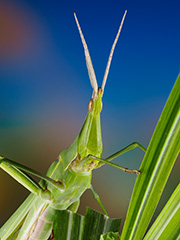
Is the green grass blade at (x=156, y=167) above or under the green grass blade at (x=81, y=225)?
above

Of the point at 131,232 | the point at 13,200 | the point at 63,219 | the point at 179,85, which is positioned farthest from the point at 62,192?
the point at 13,200

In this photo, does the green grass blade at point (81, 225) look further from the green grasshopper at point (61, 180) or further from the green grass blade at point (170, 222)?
the green grass blade at point (170, 222)

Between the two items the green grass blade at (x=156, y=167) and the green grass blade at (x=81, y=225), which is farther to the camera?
the green grass blade at (x=81, y=225)

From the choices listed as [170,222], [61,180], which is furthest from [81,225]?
[170,222]

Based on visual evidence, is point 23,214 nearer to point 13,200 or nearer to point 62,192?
point 62,192

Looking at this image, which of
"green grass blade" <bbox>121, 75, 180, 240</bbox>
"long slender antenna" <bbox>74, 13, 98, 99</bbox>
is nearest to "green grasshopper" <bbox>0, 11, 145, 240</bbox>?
"long slender antenna" <bbox>74, 13, 98, 99</bbox>

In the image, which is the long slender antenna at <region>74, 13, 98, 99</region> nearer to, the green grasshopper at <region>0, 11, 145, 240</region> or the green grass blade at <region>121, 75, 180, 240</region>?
the green grasshopper at <region>0, 11, 145, 240</region>

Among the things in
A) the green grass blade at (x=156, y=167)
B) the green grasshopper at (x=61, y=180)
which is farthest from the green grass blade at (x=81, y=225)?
the green grass blade at (x=156, y=167)
